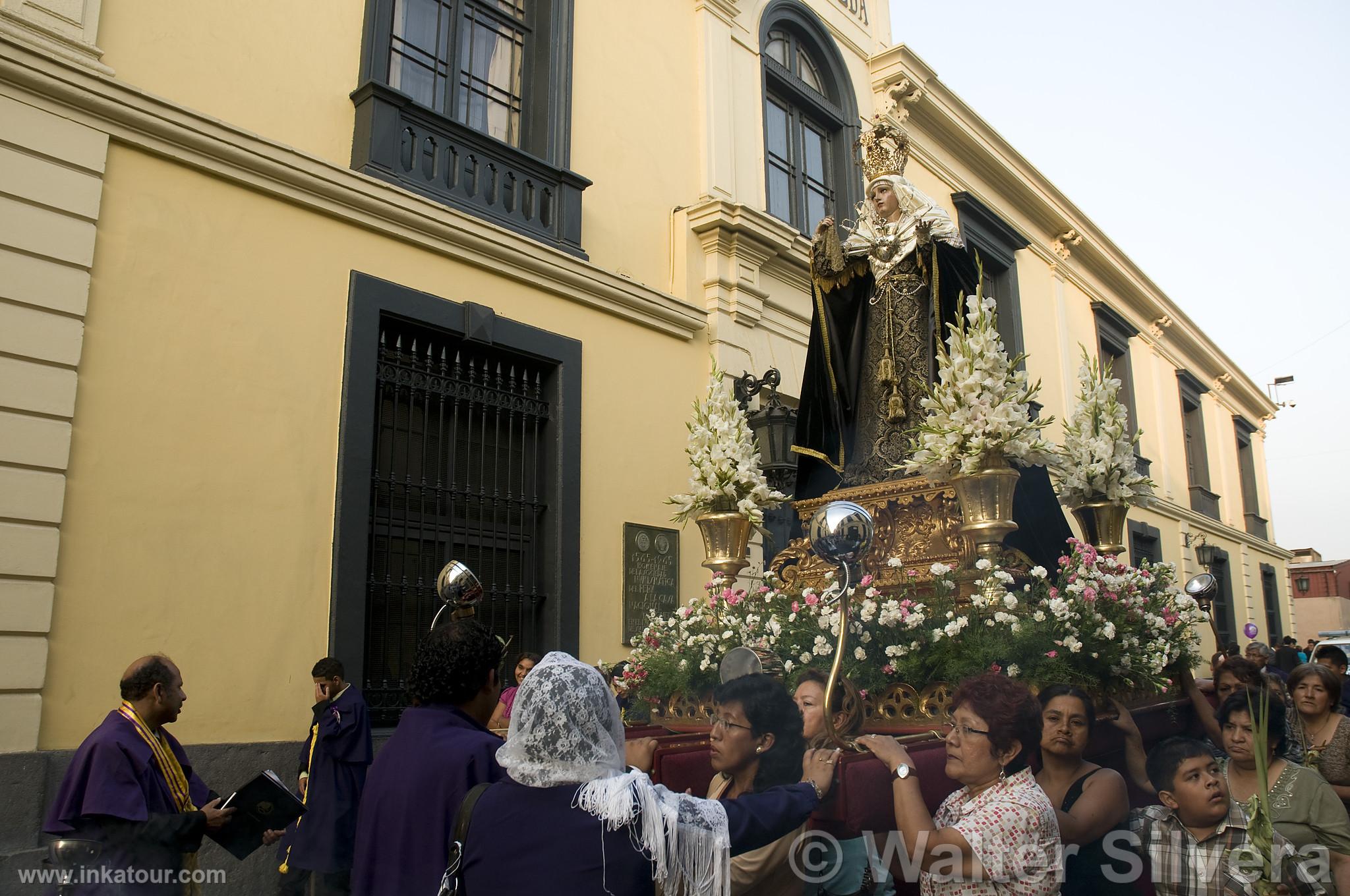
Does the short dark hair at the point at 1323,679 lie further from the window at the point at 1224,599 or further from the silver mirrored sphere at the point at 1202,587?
the window at the point at 1224,599

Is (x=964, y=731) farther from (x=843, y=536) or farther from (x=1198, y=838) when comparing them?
(x=843, y=536)

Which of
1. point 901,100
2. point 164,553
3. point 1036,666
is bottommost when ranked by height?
point 1036,666

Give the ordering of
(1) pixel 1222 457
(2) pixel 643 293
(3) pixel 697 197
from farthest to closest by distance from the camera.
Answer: (1) pixel 1222 457 < (3) pixel 697 197 < (2) pixel 643 293

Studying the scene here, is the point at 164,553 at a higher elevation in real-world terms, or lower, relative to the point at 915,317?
lower

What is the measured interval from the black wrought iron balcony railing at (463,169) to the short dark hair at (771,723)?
5.45 m

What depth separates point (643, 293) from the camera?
350 inches

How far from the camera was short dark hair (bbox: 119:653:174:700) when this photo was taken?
3.88 meters

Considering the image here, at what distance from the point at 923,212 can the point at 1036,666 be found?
2684mm

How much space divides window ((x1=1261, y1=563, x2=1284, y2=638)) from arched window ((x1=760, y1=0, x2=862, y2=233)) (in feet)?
57.0

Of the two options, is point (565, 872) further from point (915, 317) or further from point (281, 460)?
point (281, 460)

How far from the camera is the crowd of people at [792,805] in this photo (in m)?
2.25

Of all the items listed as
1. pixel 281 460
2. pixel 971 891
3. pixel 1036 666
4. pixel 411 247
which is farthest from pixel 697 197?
pixel 971 891

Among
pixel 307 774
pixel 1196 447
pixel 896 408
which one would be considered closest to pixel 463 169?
pixel 896 408

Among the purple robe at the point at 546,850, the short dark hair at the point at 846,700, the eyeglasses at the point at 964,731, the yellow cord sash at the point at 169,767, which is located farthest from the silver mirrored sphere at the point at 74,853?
the eyeglasses at the point at 964,731
